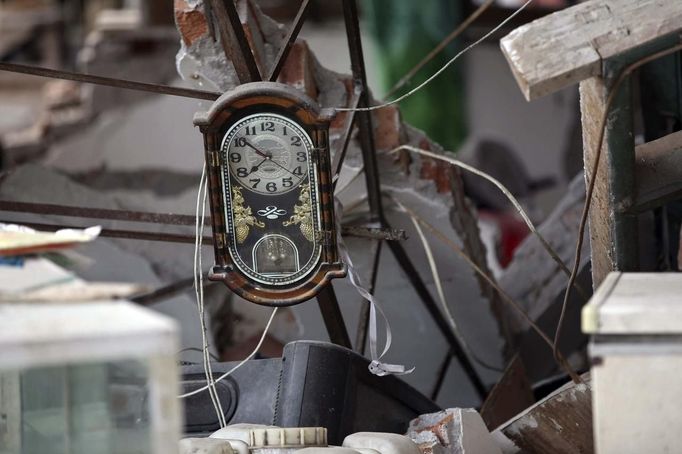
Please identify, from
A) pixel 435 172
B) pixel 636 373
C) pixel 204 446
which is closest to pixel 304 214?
pixel 204 446

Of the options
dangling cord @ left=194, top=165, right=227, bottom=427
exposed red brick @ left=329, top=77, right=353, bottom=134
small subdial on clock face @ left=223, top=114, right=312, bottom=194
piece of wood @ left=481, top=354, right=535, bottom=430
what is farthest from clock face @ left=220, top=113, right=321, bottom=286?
piece of wood @ left=481, top=354, right=535, bottom=430

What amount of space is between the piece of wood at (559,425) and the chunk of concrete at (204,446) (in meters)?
1.10

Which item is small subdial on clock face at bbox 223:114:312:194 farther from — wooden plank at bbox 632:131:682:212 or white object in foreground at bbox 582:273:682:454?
white object in foreground at bbox 582:273:682:454

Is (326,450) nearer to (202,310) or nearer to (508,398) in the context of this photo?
(202,310)

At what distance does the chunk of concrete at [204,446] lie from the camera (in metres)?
2.94

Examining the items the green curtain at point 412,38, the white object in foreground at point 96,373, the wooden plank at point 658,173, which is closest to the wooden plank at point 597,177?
the wooden plank at point 658,173

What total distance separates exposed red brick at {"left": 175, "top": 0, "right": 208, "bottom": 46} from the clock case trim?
2.01 feet

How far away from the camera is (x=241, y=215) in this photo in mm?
3523

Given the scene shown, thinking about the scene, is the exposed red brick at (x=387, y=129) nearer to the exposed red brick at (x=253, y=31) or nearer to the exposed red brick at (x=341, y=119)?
the exposed red brick at (x=341, y=119)

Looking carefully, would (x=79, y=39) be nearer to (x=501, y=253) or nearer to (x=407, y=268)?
(x=501, y=253)

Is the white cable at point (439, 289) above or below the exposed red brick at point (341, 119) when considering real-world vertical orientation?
below

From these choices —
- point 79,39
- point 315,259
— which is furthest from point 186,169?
point 79,39

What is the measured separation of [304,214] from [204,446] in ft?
2.60

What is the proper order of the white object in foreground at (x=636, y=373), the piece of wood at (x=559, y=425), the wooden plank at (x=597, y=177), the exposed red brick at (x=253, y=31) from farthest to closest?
the exposed red brick at (x=253, y=31), the piece of wood at (x=559, y=425), the wooden plank at (x=597, y=177), the white object in foreground at (x=636, y=373)
